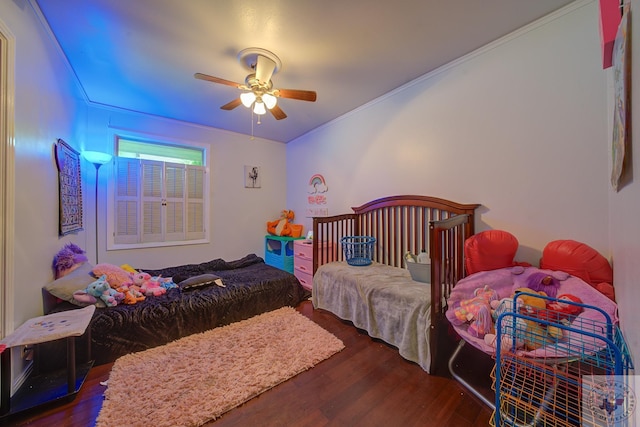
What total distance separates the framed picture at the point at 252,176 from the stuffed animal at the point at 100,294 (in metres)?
2.42

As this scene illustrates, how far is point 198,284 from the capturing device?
2.28m

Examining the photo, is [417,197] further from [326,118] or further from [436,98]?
[326,118]

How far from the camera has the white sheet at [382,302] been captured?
1.63 m

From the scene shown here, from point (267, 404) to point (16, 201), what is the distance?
191 centimetres

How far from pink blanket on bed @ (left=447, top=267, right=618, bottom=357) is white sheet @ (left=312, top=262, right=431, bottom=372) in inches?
10.4

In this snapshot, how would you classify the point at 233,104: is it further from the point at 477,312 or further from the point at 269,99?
the point at 477,312

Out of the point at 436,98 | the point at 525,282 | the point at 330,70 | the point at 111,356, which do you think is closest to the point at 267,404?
the point at 111,356

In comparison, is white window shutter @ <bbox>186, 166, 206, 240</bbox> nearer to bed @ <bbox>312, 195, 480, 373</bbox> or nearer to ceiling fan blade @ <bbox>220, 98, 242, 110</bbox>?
ceiling fan blade @ <bbox>220, 98, 242, 110</bbox>

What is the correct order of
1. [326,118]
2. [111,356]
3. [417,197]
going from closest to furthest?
[111,356], [417,197], [326,118]

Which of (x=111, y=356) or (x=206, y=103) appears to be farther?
(x=206, y=103)

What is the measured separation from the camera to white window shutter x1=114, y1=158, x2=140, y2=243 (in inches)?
115

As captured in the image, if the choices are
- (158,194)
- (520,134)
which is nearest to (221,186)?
(158,194)

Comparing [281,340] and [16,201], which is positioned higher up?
[16,201]

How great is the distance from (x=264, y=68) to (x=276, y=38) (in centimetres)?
28
